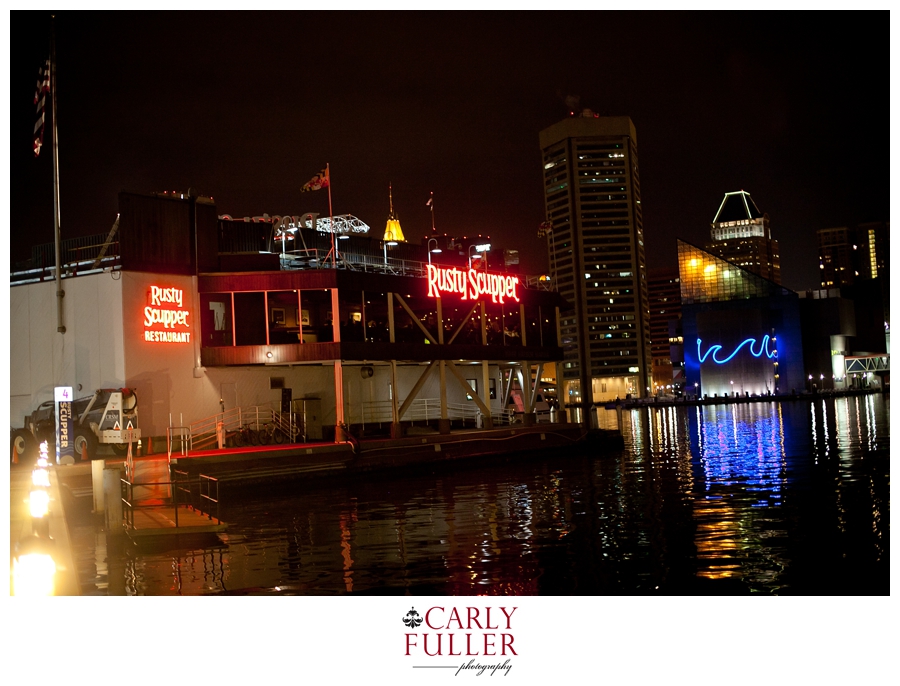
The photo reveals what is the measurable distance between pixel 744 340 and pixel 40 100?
151862 mm

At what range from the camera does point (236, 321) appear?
4012 cm

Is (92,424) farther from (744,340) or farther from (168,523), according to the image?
(744,340)

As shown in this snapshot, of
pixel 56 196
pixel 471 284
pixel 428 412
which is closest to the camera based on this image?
pixel 56 196


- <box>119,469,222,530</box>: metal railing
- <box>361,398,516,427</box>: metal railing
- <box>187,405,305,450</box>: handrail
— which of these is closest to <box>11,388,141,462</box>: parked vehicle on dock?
<box>187,405,305,450</box>: handrail

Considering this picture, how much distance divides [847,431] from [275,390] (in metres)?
35.1

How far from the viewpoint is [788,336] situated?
16038cm

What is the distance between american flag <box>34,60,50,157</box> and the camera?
Answer: 2255cm

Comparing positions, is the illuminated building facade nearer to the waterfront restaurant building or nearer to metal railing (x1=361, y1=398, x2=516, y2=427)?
metal railing (x1=361, y1=398, x2=516, y2=427)

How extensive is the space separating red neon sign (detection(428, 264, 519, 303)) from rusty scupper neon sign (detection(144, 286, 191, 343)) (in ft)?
38.8

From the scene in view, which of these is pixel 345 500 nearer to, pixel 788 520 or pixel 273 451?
pixel 273 451
